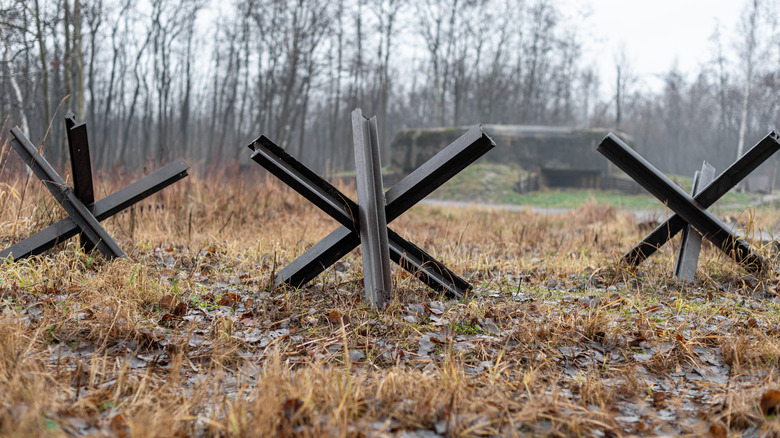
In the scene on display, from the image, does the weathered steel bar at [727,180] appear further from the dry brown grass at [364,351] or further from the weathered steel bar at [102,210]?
the weathered steel bar at [102,210]

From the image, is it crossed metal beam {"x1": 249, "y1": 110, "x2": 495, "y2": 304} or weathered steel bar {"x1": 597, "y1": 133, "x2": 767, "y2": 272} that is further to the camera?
weathered steel bar {"x1": 597, "y1": 133, "x2": 767, "y2": 272}

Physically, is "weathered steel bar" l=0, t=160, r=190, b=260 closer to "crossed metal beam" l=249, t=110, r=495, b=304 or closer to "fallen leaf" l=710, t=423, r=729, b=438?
"crossed metal beam" l=249, t=110, r=495, b=304

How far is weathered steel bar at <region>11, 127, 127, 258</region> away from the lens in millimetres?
4152

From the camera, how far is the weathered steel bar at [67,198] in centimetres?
415

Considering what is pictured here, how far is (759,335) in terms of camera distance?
302cm

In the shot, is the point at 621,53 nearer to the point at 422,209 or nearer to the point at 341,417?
the point at 422,209

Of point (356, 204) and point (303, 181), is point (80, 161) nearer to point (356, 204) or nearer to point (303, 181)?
point (303, 181)

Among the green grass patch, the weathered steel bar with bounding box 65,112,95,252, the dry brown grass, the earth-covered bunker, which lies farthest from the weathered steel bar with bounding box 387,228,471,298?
the earth-covered bunker

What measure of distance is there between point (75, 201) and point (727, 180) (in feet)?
17.6

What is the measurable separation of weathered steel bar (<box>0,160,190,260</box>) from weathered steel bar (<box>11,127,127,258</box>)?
0.08m

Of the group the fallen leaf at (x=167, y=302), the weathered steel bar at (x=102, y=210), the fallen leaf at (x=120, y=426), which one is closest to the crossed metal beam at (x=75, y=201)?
the weathered steel bar at (x=102, y=210)

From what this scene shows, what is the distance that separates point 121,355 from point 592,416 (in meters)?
2.33

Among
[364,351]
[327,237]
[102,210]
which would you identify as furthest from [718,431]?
[102,210]

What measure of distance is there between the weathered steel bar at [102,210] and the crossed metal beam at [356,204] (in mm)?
1346
